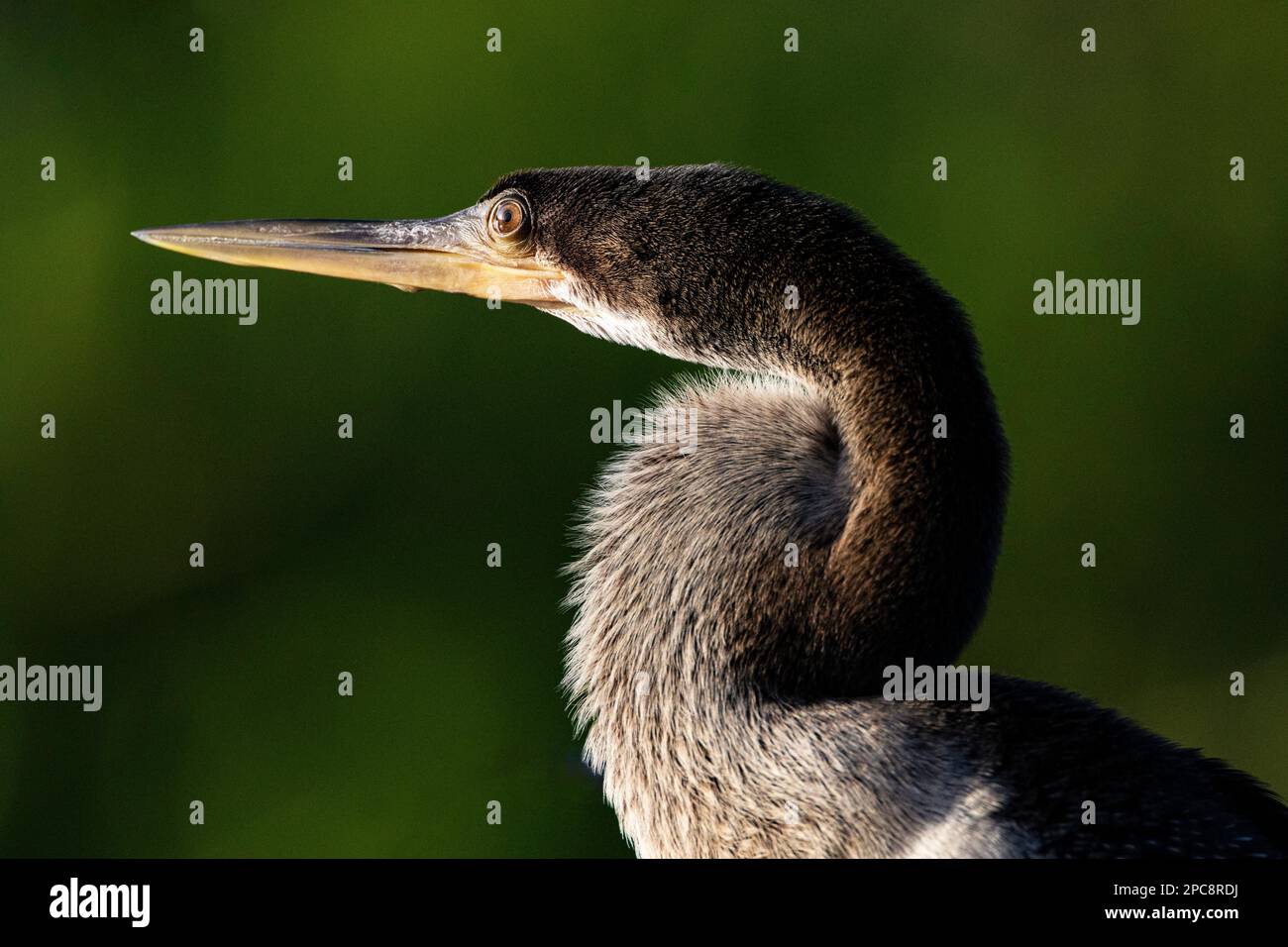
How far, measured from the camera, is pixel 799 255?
2.28 meters

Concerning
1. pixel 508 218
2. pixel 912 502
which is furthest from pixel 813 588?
pixel 508 218

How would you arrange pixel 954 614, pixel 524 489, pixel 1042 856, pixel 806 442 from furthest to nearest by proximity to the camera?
pixel 524 489
pixel 806 442
pixel 954 614
pixel 1042 856

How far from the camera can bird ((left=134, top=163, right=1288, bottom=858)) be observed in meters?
2.07

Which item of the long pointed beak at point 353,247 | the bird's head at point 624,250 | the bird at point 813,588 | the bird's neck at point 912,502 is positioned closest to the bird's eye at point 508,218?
the bird's head at point 624,250

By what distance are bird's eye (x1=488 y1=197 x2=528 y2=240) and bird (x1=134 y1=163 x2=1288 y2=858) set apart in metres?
0.24

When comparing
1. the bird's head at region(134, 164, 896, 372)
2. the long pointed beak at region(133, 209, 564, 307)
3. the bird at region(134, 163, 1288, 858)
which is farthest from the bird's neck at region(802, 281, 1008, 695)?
the long pointed beak at region(133, 209, 564, 307)

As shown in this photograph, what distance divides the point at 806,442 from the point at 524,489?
3.22m

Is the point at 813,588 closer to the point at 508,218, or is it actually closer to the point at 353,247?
the point at 508,218

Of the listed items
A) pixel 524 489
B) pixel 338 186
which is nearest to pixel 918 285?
pixel 524 489

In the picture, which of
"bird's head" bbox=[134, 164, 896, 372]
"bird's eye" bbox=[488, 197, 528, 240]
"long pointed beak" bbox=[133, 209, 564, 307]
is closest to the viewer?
"bird's head" bbox=[134, 164, 896, 372]

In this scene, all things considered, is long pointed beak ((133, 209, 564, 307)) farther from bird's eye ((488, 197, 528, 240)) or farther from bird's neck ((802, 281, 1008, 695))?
bird's neck ((802, 281, 1008, 695))

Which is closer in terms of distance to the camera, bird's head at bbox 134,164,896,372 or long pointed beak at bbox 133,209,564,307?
bird's head at bbox 134,164,896,372

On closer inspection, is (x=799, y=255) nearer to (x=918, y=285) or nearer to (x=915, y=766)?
(x=918, y=285)
